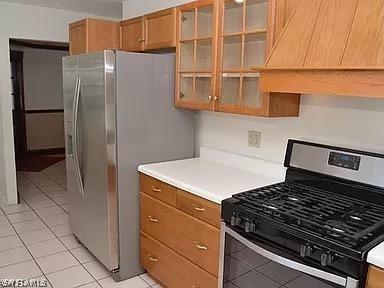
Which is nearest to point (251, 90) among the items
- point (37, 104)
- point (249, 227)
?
point (249, 227)

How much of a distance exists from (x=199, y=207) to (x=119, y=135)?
0.80 m

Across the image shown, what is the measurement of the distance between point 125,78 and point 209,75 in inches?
22.9

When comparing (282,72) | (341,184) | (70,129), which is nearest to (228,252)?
(341,184)

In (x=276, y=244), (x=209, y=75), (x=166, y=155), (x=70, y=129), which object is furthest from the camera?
(x=70, y=129)

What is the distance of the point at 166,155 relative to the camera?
2676mm

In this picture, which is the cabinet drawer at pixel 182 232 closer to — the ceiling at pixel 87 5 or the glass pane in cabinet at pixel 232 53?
the glass pane in cabinet at pixel 232 53

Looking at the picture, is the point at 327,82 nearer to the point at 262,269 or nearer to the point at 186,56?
the point at 262,269

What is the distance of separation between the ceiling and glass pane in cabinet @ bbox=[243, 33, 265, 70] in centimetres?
205

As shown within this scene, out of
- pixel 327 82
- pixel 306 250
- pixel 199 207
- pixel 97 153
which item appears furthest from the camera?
pixel 97 153

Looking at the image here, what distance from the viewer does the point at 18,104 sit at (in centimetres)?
661

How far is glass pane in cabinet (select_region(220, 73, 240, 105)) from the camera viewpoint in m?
2.14

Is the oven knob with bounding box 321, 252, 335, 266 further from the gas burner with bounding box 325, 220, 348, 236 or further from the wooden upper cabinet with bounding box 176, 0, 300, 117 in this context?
the wooden upper cabinet with bounding box 176, 0, 300, 117

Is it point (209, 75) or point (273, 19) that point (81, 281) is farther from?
point (273, 19)

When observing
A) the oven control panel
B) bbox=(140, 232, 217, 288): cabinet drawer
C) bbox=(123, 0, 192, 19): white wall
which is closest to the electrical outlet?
the oven control panel
